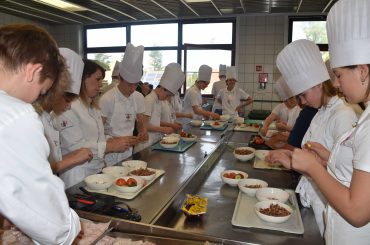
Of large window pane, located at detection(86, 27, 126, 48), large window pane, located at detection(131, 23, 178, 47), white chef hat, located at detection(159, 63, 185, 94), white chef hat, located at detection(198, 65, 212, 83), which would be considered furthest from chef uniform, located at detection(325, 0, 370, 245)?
large window pane, located at detection(86, 27, 126, 48)

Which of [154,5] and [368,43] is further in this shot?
[154,5]

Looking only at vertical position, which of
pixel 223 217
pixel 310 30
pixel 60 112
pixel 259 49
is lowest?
pixel 223 217

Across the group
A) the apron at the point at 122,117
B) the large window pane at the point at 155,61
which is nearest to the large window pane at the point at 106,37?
the large window pane at the point at 155,61

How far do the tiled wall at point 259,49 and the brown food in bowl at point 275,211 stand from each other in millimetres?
5240

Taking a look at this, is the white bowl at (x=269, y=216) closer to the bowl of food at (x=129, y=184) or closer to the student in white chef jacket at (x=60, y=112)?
the bowl of food at (x=129, y=184)

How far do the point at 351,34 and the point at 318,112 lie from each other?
777 mm

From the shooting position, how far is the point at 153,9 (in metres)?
5.80

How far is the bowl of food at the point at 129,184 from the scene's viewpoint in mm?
1583

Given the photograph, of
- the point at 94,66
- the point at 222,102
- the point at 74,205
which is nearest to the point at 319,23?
the point at 222,102

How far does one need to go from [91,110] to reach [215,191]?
47.3 inches

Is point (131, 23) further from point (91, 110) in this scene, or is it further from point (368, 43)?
point (368, 43)

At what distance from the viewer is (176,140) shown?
107 inches

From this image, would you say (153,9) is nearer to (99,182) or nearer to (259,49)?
(259,49)

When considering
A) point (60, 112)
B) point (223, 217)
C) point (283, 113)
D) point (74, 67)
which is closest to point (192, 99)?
point (283, 113)
